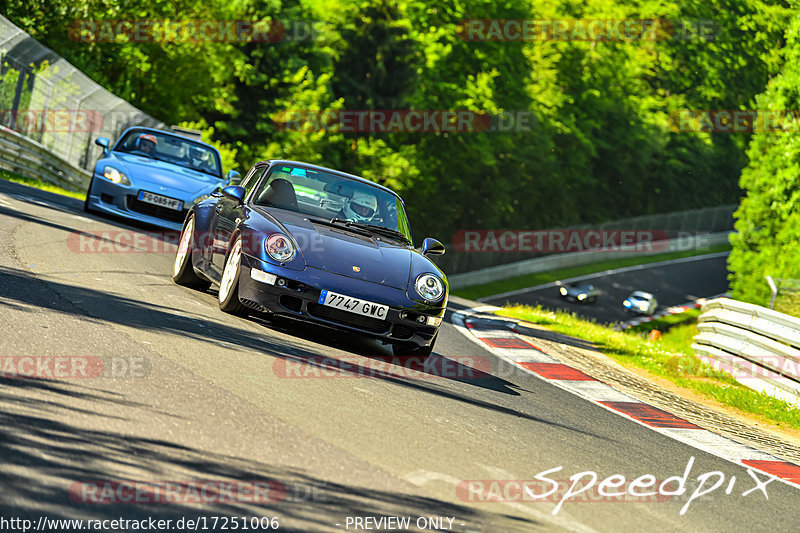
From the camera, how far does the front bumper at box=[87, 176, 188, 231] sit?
48.1 feet

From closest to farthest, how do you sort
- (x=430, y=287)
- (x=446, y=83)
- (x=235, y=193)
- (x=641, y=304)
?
(x=430, y=287), (x=235, y=193), (x=446, y=83), (x=641, y=304)

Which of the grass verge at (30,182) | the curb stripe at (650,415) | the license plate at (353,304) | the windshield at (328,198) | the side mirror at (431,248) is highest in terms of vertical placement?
the windshield at (328,198)

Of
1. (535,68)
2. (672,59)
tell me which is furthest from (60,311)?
(672,59)

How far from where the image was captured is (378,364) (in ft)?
26.6

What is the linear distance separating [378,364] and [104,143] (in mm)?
9039

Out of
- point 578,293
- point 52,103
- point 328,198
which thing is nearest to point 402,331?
point 328,198

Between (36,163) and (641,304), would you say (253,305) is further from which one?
(641,304)

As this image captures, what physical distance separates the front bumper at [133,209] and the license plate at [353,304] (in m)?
7.11

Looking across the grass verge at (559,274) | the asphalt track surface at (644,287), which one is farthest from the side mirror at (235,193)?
the asphalt track surface at (644,287)

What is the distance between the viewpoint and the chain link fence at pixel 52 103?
22.8 meters

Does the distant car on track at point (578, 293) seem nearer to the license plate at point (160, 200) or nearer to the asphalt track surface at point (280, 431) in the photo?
the license plate at point (160, 200)

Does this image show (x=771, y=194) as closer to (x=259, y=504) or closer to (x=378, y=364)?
(x=378, y=364)

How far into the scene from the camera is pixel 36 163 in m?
21.6

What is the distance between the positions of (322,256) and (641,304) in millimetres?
45436
